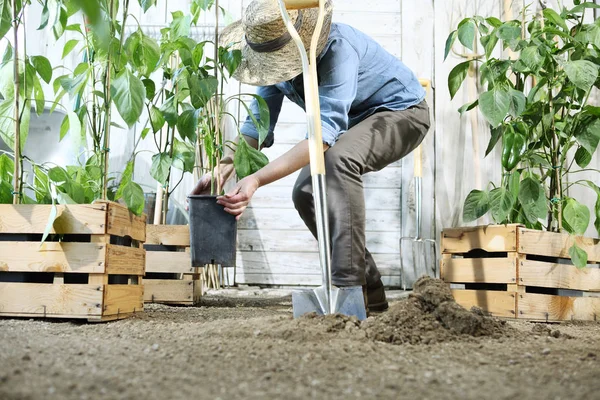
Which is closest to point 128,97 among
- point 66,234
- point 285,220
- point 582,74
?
point 66,234

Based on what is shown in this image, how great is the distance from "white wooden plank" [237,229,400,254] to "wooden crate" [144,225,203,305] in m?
0.95

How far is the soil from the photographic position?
2.81ft

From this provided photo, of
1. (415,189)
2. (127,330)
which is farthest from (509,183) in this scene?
(127,330)

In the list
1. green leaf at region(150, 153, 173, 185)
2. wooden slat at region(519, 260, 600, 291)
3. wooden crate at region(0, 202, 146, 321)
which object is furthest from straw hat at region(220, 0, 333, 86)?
wooden slat at region(519, 260, 600, 291)

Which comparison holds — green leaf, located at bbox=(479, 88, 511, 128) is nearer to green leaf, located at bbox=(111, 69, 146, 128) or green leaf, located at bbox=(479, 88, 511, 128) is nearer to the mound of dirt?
the mound of dirt

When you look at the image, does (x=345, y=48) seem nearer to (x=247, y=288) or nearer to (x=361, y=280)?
(x=361, y=280)

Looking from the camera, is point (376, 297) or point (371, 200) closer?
point (376, 297)

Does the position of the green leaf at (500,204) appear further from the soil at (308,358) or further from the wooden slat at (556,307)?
the soil at (308,358)

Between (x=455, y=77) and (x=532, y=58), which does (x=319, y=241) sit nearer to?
(x=532, y=58)

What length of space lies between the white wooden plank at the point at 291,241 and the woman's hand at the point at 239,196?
60.7 inches

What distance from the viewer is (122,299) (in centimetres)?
175

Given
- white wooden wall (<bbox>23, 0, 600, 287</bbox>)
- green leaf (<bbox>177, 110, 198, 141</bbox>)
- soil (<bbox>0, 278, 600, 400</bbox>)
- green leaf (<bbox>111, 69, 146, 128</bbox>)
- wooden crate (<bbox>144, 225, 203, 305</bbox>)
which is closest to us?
soil (<bbox>0, 278, 600, 400</bbox>)

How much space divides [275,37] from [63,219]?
780 millimetres

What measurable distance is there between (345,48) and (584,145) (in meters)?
0.96
